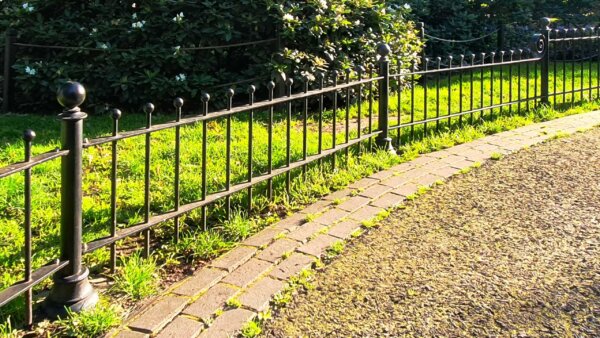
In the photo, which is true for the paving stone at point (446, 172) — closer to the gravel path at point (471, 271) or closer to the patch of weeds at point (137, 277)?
the gravel path at point (471, 271)

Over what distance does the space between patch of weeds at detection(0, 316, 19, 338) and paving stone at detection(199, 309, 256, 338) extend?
2.56 ft

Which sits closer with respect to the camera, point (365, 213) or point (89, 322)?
point (89, 322)

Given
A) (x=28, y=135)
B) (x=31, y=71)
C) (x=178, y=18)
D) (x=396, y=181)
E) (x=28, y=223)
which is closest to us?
(x=28, y=135)

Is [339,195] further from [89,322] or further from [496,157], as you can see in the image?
[89,322]

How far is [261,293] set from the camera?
130 inches

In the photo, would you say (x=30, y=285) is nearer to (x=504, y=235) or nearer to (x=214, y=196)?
(x=214, y=196)

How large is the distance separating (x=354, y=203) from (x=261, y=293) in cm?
155

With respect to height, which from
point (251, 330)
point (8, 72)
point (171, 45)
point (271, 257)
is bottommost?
point (251, 330)

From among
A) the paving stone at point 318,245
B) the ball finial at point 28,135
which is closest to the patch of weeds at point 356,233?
the paving stone at point 318,245

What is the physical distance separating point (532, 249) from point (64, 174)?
8.62 feet

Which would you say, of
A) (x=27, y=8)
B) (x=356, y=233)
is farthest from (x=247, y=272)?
(x=27, y=8)

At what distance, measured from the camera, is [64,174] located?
9.87 feet

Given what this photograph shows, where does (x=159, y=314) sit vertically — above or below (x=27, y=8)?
below

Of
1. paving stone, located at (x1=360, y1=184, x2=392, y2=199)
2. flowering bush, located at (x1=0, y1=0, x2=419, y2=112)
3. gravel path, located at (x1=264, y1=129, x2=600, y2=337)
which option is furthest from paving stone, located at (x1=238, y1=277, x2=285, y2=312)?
flowering bush, located at (x1=0, y1=0, x2=419, y2=112)
